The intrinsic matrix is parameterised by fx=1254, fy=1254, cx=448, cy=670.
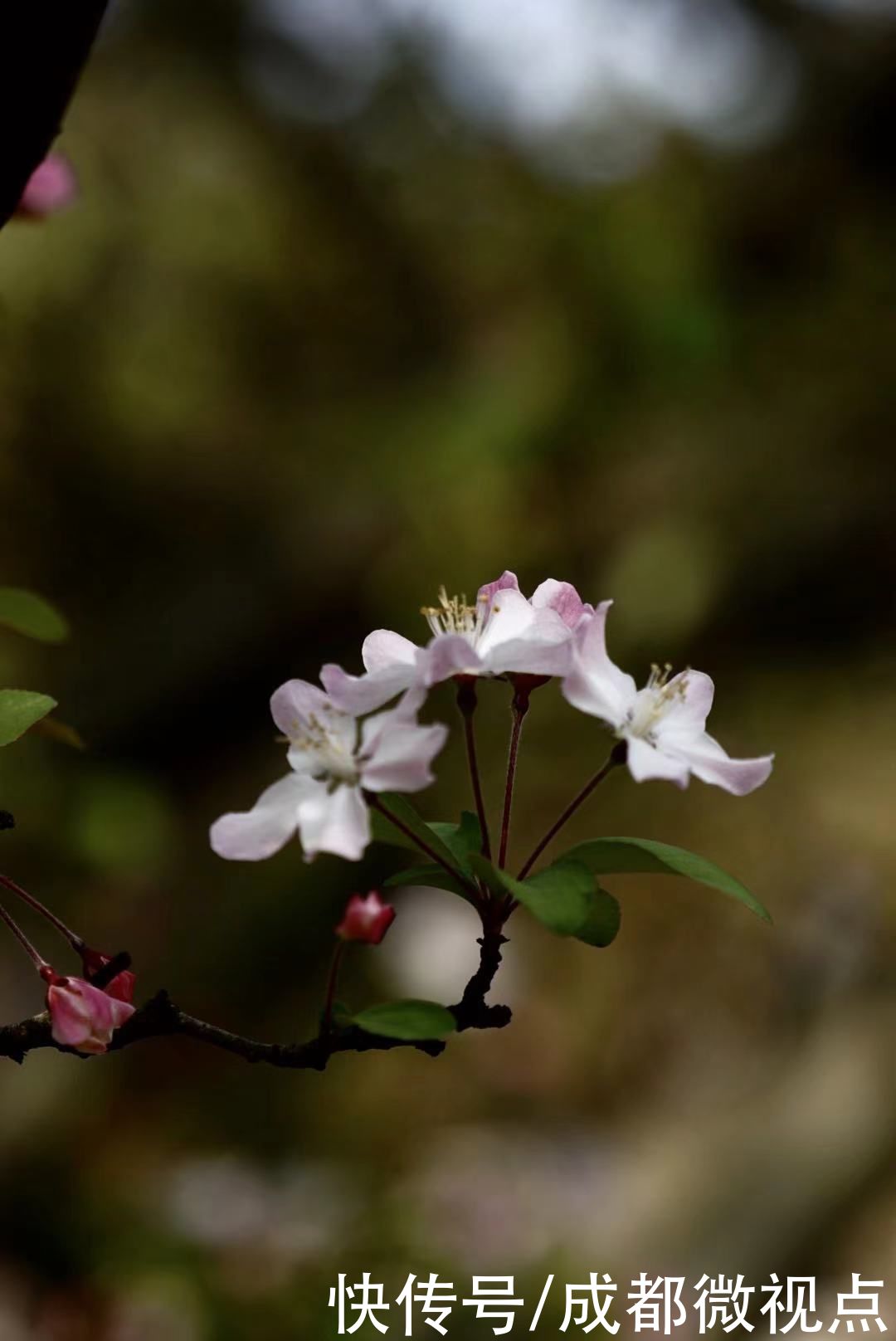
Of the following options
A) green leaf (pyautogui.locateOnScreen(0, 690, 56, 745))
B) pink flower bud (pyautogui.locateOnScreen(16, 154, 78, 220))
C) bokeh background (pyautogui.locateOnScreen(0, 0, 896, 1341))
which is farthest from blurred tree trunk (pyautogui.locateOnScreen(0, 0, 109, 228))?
bokeh background (pyautogui.locateOnScreen(0, 0, 896, 1341))

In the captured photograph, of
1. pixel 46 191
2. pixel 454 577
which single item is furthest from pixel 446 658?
pixel 454 577

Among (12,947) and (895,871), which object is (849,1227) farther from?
(12,947)

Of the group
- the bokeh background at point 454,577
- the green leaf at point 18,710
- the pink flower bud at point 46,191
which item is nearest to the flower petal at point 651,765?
the green leaf at point 18,710

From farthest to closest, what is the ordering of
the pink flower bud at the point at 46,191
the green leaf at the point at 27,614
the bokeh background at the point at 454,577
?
the bokeh background at the point at 454,577
the pink flower bud at the point at 46,191
the green leaf at the point at 27,614

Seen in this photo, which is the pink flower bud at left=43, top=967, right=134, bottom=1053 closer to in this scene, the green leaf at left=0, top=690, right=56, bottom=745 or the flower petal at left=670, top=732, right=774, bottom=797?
the green leaf at left=0, top=690, right=56, bottom=745

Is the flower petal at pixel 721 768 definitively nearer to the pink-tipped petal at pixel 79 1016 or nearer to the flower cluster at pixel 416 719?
the flower cluster at pixel 416 719

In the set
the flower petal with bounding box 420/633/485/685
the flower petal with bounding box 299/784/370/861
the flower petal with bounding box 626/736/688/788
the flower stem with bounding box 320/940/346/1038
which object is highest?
the flower petal with bounding box 420/633/485/685
